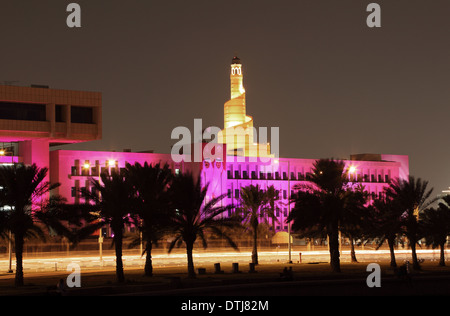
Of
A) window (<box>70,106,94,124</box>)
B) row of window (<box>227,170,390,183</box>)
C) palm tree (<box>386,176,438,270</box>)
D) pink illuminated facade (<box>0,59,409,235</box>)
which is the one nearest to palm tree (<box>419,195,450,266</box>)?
palm tree (<box>386,176,438,270</box>)

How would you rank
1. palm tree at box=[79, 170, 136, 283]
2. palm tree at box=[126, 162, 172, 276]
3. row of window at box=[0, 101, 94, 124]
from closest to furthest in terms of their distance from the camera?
palm tree at box=[79, 170, 136, 283]
palm tree at box=[126, 162, 172, 276]
row of window at box=[0, 101, 94, 124]

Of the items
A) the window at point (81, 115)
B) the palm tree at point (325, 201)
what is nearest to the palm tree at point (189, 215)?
the palm tree at point (325, 201)

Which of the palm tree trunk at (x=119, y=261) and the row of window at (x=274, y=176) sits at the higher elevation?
the row of window at (x=274, y=176)

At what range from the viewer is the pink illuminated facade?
313 feet

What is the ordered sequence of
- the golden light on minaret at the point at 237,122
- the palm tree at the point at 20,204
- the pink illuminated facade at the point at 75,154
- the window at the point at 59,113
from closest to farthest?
the palm tree at the point at 20,204
the pink illuminated facade at the point at 75,154
the window at the point at 59,113
the golden light on minaret at the point at 237,122

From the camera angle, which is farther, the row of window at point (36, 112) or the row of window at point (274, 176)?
the row of window at point (274, 176)

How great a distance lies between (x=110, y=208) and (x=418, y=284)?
49.2 feet

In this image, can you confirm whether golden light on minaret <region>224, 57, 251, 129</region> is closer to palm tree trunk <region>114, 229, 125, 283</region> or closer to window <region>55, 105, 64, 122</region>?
window <region>55, 105, 64, 122</region>

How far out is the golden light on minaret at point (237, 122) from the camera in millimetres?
151875

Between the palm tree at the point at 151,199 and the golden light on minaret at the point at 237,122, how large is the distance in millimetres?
105598

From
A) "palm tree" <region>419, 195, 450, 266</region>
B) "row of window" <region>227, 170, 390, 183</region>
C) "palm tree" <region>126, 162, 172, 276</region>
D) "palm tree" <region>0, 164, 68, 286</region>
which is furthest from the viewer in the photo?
"row of window" <region>227, 170, 390, 183</region>

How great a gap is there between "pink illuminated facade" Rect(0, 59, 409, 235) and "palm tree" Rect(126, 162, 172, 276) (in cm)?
2811

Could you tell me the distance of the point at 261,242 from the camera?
93.4 meters

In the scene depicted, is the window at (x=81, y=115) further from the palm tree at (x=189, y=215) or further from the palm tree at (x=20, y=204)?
the palm tree at (x=20, y=204)
